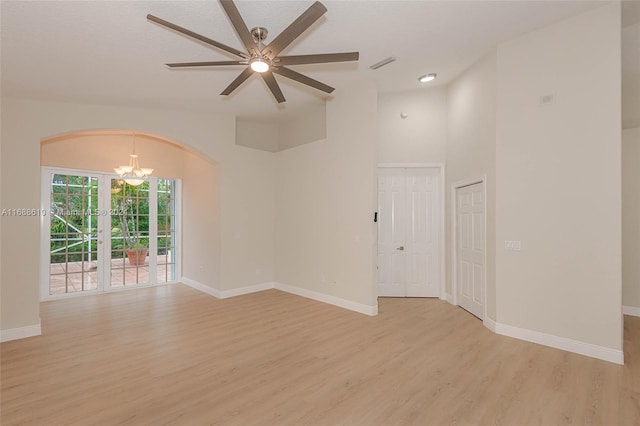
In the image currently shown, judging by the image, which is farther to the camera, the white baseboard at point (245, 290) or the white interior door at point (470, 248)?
the white baseboard at point (245, 290)

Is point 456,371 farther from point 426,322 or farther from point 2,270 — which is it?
point 2,270

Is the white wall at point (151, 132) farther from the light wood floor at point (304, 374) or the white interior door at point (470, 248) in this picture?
the white interior door at point (470, 248)

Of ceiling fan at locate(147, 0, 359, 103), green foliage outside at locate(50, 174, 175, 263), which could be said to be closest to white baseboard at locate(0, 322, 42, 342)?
green foliage outside at locate(50, 174, 175, 263)

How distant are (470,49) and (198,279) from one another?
633 centimetres

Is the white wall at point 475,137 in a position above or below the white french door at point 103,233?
above

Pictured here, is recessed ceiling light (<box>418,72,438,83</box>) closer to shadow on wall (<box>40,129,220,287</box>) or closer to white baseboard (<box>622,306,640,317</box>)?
shadow on wall (<box>40,129,220,287</box>)

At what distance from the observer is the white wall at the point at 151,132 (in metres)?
3.88

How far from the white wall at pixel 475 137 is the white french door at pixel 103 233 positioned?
A: 597 cm

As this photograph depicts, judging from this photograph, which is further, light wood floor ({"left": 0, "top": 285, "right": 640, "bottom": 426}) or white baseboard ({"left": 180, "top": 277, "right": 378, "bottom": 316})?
white baseboard ({"left": 180, "top": 277, "right": 378, "bottom": 316})

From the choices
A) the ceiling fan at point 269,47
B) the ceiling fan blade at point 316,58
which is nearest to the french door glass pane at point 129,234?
the ceiling fan at point 269,47

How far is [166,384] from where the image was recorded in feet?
8.97

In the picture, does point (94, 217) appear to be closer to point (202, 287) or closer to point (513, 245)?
point (202, 287)

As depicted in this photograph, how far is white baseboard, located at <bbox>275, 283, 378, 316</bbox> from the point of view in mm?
4597

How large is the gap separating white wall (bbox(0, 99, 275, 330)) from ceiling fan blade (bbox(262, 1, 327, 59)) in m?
3.37
